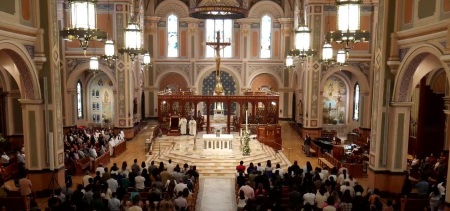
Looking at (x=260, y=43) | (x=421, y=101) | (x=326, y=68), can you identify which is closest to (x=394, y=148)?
(x=421, y=101)

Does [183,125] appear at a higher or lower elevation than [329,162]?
higher

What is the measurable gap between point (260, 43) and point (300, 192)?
23.7 metres

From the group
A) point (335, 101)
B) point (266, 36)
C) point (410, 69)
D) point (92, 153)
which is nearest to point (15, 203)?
point (92, 153)

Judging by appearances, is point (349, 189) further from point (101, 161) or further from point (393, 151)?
point (101, 161)

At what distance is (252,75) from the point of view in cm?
3444

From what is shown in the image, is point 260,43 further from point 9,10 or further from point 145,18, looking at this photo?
point 9,10

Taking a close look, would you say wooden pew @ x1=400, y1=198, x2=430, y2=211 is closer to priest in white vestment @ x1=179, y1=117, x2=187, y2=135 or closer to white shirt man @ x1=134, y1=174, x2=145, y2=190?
white shirt man @ x1=134, y1=174, x2=145, y2=190

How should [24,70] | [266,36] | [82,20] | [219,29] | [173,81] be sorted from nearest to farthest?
[82,20] → [24,70] → [219,29] → [266,36] → [173,81]

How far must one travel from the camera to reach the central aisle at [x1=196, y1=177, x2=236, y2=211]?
13905 millimetres

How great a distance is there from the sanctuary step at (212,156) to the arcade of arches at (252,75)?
16.9 ft

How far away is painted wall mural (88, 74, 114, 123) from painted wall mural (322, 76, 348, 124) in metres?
16.3

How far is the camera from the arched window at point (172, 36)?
112 ft

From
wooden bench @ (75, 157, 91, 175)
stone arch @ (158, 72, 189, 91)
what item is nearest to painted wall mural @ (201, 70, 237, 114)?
stone arch @ (158, 72, 189, 91)

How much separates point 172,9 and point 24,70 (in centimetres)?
2191
